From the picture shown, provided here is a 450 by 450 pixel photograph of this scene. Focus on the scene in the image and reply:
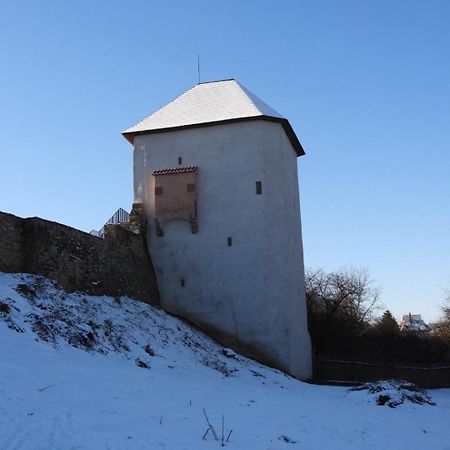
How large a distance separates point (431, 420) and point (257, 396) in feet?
14.2

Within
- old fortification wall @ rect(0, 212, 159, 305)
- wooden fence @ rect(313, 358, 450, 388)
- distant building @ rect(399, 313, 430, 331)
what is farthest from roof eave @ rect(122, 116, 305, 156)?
distant building @ rect(399, 313, 430, 331)

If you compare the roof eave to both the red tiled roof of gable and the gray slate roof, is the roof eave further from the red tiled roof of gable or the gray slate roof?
the red tiled roof of gable

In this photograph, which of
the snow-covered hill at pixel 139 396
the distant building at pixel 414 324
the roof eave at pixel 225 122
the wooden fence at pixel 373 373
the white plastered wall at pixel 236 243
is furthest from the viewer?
the distant building at pixel 414 324

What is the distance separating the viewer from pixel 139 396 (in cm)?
1134

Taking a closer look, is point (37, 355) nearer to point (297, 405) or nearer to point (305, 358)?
point (297, 405)

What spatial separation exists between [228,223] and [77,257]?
7.56 metres

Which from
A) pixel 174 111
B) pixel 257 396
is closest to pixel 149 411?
pixel 257 396

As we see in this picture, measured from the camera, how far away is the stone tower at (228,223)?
24047 mm

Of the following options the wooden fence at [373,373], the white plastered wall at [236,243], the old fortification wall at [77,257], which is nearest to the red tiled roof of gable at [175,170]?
the white plastered wall at [236,243]

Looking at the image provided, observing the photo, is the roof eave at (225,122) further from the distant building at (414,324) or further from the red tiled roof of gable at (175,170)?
the distant building at (414,324)

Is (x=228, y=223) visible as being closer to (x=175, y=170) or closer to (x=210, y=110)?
(x=175, y=170)

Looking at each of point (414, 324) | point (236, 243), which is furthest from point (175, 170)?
point (414, 324)

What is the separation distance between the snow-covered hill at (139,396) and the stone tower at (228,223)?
3815 millimetres

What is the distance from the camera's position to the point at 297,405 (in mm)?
14516
